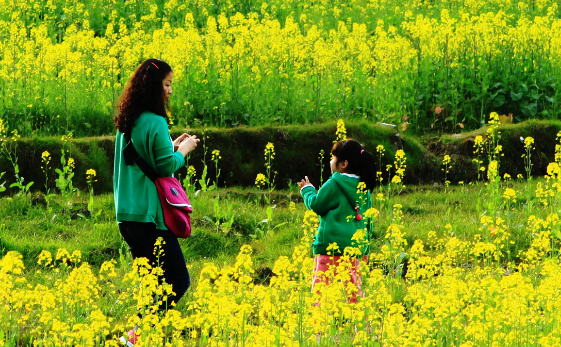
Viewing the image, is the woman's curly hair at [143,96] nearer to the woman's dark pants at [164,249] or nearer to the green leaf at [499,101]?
the woman's dark pants at [164,249]

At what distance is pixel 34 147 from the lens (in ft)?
29.9

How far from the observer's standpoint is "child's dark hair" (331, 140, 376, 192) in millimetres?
5809

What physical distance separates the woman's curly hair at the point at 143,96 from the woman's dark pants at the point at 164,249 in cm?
64

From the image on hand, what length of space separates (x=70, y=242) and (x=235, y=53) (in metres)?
5.74

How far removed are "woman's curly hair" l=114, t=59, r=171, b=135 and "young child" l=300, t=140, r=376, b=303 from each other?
1269mm

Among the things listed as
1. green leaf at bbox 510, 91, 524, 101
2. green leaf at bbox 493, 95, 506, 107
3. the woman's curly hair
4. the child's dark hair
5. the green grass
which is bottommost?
the green grass

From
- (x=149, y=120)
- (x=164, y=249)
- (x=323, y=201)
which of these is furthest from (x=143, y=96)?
(x=323, y=201)

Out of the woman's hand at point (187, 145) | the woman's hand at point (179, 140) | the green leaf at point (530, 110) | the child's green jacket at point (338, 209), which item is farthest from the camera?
the green leaf at point (530, 110)

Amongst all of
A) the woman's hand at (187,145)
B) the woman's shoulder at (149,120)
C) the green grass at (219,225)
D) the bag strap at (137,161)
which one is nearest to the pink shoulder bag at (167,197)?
the bag strap at (137,161)

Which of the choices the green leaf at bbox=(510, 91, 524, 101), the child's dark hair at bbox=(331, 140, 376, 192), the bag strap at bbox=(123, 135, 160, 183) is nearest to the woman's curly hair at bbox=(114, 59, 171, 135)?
the bag strap at bbox=(123, 135, 160, 183)

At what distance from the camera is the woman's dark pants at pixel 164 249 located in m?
5.11

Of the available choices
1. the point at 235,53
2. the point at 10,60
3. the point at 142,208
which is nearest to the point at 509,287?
the point at 142,208

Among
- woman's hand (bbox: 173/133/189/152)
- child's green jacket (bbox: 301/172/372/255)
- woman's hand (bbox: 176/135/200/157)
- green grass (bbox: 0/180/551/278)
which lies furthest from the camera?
green grass (bbox: 0/180/551/278)

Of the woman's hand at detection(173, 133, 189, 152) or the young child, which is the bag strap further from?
the young child
